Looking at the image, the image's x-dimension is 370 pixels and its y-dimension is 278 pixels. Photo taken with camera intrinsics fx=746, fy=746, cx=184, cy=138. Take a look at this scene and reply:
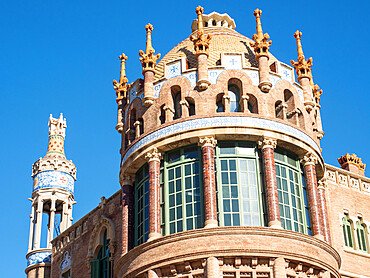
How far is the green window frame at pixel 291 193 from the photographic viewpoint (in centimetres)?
2900

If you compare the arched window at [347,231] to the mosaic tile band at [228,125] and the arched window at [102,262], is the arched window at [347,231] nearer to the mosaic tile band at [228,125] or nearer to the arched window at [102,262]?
the mosaic tile band at [228,125]

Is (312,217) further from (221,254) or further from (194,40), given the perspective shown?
(194,40)

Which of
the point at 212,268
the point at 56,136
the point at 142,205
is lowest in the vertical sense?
the point at 212,268

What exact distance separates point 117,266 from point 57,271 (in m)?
12.3

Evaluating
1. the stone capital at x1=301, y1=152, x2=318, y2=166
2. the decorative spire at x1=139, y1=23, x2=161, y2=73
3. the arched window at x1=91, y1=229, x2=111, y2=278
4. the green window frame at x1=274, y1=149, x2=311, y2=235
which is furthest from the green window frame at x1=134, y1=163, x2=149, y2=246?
the stone capital at x1=301, y1=152, x2=318, y2=166

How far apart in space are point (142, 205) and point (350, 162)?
41.8ft

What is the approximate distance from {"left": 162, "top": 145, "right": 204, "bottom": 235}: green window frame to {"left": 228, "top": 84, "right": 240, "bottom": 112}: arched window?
2346 mm

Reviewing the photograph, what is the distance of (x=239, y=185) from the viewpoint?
28750 mm

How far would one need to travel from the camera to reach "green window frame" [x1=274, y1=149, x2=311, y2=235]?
95.1ft

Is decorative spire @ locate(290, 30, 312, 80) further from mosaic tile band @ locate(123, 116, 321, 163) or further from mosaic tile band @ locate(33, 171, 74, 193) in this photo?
mosaic tile band @ locate(33, 171, 74, 193)

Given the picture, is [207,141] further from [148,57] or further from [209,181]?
[148,57]

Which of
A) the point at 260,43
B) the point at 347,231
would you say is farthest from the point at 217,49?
the point at 347,231

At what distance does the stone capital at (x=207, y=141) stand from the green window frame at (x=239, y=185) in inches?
16.1

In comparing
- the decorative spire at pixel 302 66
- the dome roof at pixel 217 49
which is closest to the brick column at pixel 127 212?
the dome roof at pixel 217 49
